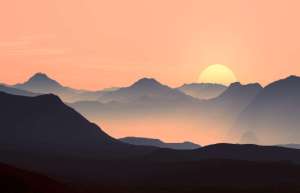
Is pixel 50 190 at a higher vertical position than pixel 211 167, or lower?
lower

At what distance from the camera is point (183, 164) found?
Answer: 184m

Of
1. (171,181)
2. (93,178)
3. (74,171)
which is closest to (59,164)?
(74,171)

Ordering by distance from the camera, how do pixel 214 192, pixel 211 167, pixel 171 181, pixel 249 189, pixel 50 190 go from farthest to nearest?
pixel 211 167
pixel 171 181
pixel 249 189
pixel 214 192
pixel 50 190

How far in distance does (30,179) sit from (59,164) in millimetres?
110881

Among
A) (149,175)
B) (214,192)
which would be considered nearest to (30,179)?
(214,192)

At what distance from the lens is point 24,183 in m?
82.6

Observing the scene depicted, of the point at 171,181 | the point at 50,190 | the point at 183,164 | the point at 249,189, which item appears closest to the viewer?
the point at 50,190

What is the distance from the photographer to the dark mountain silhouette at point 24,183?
80.3 m

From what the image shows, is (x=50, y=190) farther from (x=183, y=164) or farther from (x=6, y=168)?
(x=183, y=164)

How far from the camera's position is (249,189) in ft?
422

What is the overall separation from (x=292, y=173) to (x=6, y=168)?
98.6 m

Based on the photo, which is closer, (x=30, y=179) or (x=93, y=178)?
(x=30, y=179)

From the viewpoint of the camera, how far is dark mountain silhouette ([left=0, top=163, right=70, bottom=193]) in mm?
80312

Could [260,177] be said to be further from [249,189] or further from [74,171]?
[74,171]
